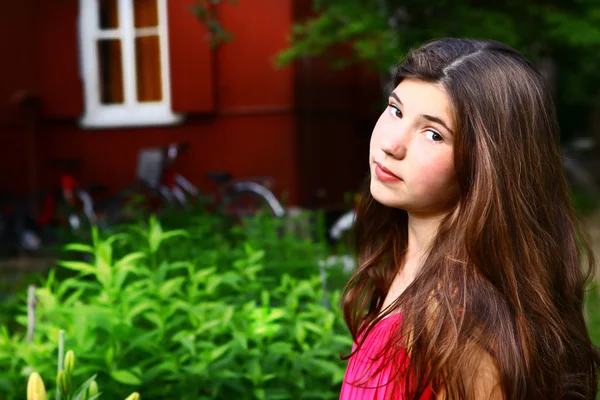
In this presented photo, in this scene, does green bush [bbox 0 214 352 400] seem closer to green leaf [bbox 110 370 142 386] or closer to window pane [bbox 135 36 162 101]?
green leaf [bbox 110 370 142 386]

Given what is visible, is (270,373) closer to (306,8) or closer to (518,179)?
(518,179)

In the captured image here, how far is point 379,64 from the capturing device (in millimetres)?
7668

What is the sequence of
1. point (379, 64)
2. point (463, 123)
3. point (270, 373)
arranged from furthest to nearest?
point (379, 64) → point (270, 373) → point (463, 123)

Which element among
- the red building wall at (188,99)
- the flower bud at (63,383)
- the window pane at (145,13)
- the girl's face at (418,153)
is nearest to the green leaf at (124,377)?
the flower bud at (63,383)

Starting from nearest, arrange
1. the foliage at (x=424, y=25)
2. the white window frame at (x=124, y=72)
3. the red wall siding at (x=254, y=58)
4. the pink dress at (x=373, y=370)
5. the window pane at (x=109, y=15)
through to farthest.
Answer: the pink dress at (x=373, y=370) → the foliage at (x=424, y=25) → the red wall siding at (x=254, y=58) → the white window frame at (x=124, y=72) → the window pane at (x=109, y=15)

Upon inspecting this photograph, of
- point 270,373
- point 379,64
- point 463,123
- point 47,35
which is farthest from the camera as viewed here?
point 47,35

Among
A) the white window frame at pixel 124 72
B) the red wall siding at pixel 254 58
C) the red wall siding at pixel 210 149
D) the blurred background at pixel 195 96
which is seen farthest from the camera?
the white window frame at pixel 124 72

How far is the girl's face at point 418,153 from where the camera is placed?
5.30 ft

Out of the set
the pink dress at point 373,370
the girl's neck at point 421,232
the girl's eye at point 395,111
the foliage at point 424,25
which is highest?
the foliage at point 424,25

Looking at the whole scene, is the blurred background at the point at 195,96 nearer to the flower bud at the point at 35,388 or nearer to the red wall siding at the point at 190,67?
the red wall siding at the point at 190,67

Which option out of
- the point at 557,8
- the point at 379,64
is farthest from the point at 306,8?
the point at 557,8

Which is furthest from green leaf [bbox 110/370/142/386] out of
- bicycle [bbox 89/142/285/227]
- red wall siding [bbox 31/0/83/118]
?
red wall siding [bbox 31/0/83/118]

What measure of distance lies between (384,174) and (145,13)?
797 centimetres

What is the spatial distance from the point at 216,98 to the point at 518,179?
298 inches
